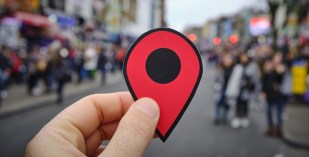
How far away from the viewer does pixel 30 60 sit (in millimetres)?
14070

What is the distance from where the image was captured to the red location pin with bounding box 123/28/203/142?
40.9 inches

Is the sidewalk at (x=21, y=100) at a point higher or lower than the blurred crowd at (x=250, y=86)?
lower

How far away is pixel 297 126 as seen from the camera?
8.02m

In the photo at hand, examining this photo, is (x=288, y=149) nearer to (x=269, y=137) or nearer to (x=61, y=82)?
(x=269, y=137)

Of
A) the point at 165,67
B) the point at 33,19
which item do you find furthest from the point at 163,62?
the point at 33,19

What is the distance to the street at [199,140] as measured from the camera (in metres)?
5.92

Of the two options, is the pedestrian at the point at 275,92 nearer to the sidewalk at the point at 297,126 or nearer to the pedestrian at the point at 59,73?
the sidewalk at the point at 297,126

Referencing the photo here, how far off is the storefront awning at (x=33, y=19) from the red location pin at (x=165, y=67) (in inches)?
628

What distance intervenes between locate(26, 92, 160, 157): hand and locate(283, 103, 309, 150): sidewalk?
5915 mm

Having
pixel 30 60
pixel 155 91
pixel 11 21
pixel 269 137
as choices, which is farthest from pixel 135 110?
pixel 11 21

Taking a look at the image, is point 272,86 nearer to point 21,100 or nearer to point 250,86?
point 250,86

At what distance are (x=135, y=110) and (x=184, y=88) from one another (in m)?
0.15

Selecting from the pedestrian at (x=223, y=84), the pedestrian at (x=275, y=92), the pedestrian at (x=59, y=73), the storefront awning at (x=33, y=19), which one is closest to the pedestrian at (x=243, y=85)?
the pedestrian at (x=223, y=84)

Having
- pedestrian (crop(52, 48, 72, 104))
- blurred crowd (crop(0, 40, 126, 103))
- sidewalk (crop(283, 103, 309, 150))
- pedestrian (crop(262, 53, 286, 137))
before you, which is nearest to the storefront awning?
blurred crowd (crop(0, 40, 126, 103))
